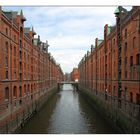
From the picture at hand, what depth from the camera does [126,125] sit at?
72.0 feet

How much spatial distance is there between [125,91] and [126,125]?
5475 millimetres

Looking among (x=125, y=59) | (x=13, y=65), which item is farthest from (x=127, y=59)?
(x=13, y=65)

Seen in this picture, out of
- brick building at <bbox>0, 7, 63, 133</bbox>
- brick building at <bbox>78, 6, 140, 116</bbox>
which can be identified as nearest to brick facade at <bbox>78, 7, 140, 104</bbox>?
brick building at <bbox>78, 6, 140, 116</bbox>

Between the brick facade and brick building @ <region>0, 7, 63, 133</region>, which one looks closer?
the brick facade

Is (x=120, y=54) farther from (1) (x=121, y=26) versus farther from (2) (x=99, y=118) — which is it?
(2) (x=99, y=118)

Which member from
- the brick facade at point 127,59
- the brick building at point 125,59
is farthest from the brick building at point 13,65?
the brick facade at point 127,59

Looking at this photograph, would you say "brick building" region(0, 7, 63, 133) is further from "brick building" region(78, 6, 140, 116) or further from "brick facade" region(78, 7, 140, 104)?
"brick facade" region(78, 7, 140, 104)

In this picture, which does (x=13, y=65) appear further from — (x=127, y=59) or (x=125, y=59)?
(x=127, y=59)

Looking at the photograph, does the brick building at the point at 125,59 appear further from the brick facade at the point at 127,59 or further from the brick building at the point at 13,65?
the brick building at the point at 13,65

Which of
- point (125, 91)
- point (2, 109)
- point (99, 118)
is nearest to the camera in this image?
point (2, 109)

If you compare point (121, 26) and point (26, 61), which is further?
point (26, 61)

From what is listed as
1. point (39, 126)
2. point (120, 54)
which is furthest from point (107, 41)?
point (39, 126)

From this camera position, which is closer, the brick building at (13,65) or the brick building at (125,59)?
the brick building at (125,59)

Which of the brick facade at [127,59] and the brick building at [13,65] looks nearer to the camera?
the brick facade at [127,59]
